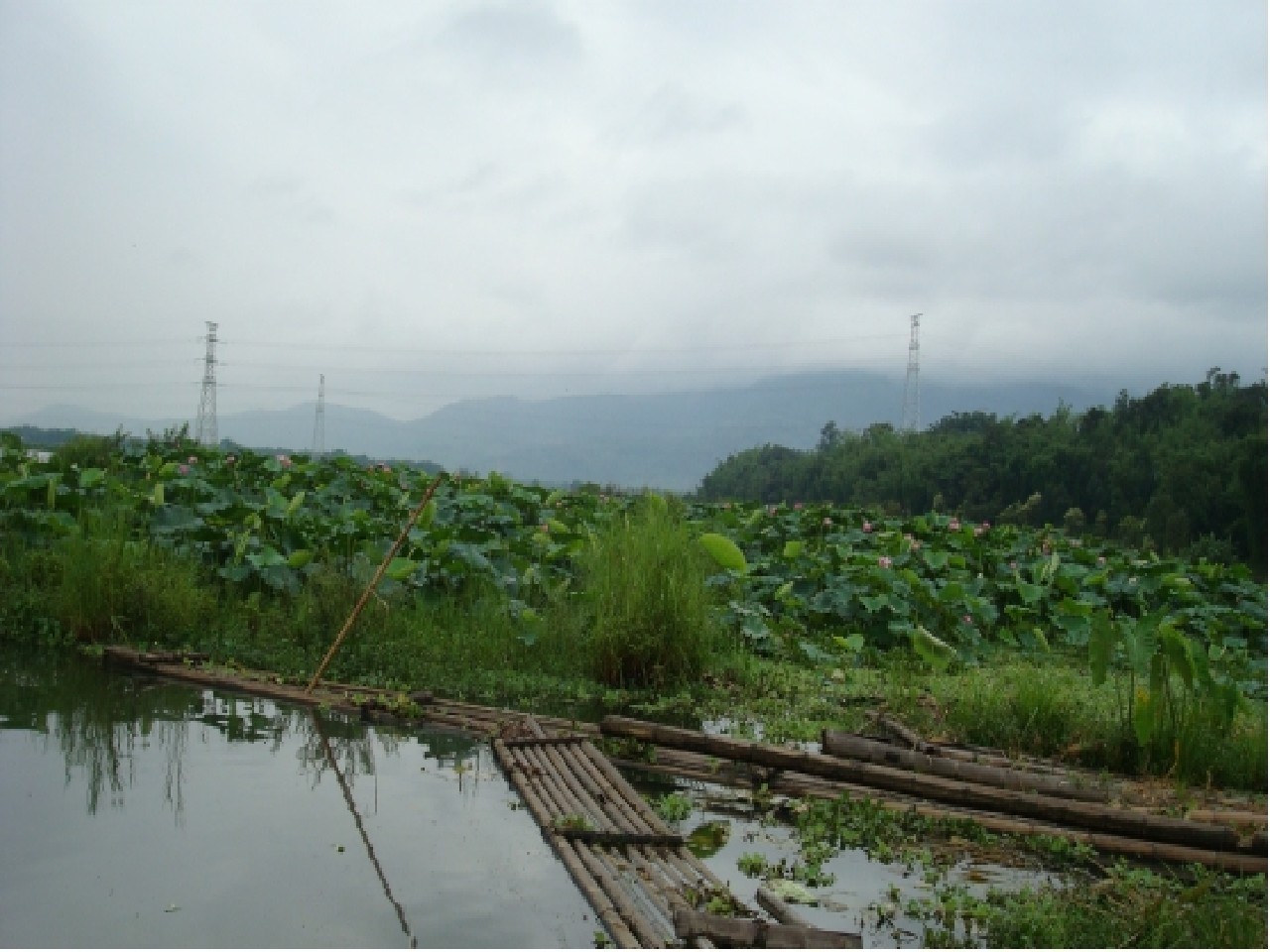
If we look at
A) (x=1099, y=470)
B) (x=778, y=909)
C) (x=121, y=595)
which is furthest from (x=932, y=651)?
(x=1099, y=470)

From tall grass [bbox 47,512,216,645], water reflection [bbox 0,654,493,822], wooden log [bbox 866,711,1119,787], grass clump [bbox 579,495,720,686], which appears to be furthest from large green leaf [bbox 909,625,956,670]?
tall grass [bbox 47,512,216,645]

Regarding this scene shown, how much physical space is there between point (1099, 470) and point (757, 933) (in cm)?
2543

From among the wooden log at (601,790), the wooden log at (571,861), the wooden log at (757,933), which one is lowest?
the wooden log at (571,861)

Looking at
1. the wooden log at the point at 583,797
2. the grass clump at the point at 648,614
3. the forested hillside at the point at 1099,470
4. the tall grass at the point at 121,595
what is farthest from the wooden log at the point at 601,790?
the forested hillside at the point at 1099,470

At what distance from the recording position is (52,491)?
25.7ft

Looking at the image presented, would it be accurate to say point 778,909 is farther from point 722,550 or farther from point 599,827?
point 722,550

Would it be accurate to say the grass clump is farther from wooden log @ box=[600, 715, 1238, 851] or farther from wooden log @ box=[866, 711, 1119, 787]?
wooden log @ box=[866, 711, 1119, 787]

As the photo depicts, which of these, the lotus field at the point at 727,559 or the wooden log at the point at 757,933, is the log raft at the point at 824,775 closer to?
the wooden log at the point at 757,933

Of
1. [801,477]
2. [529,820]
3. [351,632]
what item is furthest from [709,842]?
[801,477]

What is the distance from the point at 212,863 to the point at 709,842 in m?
1.65

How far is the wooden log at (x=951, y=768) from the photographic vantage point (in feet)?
14.0

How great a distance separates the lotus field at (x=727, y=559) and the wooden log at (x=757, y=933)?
7.82 ft

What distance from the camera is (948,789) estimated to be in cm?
425

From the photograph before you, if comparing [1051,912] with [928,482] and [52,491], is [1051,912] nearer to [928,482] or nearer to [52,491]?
[52,491]
